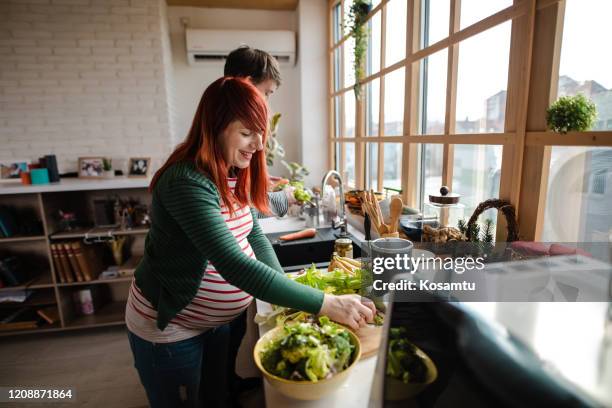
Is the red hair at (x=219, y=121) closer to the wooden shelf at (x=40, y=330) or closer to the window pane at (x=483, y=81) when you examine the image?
the window pane at (x=483, y=81)

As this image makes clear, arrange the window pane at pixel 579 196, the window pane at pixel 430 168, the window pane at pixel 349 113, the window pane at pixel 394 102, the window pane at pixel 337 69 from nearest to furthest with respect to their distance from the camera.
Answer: the window pane at pixel 579 196
the window pane at pixel 430 168
the window pane at pixel 394 102
the window pane at pixel 349 113
the window pane at pixel 337 69

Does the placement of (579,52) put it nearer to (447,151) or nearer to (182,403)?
(447,151)

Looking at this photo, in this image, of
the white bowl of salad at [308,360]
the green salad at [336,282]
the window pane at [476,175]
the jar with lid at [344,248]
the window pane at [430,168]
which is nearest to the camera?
the white bowl of salad at [308,360]

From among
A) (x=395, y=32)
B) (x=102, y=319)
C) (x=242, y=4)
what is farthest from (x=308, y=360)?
(x=242, y=4)

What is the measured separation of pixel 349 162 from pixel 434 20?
1.71m

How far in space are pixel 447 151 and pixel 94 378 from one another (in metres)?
2.61

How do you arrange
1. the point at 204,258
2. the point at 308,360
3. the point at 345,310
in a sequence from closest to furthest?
the point at 308,360
the point at 345,310
the point at 204,258

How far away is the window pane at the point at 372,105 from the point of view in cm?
256

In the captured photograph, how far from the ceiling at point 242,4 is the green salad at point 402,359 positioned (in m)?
3.95

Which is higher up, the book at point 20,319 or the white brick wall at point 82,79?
the white brick wall at point 82,79

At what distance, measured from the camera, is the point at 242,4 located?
380 cm

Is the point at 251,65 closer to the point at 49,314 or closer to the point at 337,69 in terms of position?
the point at 337,69

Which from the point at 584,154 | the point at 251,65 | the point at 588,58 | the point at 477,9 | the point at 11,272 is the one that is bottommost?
the point at 11,272

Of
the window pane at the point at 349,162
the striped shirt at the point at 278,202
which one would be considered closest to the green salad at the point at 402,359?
the striped shirt at the point at 278,202
